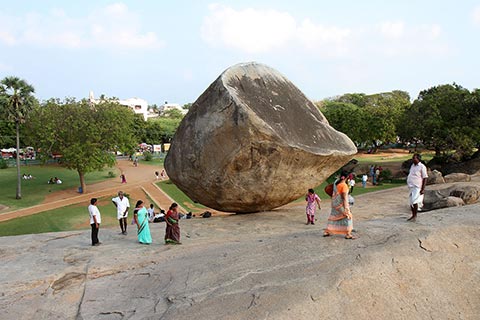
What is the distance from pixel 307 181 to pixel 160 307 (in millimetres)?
7881

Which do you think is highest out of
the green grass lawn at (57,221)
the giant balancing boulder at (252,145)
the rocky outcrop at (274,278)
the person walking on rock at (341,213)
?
the giant balancing boulder at (252,145)

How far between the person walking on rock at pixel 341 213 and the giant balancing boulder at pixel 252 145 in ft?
13.1

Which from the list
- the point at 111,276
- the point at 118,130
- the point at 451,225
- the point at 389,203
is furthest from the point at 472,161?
the point at 111,276

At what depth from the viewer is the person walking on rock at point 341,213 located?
24.9 feet

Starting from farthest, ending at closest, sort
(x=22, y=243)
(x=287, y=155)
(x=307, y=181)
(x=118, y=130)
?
(x=118, y=130)
(x=307, y=181)
(x=287, y=155)
(x=22, y=243)

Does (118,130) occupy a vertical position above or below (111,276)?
above

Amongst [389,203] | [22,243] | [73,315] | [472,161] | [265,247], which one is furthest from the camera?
[472,161]

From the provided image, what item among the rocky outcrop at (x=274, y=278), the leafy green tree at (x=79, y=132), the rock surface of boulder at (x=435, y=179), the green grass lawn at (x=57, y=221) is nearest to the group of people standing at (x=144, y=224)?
the rocky outcrop at (x=274, y=278)

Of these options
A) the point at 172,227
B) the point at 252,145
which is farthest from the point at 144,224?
the point at 252,145

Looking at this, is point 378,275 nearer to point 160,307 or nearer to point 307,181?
point 160,307

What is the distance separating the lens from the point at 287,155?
39.1 feet

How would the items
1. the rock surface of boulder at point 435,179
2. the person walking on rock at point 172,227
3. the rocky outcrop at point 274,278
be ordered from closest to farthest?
the rocky outcrop at point 274,278 → the person walking on rock at point 172,227 → the rock surface of boulder at point 435,179

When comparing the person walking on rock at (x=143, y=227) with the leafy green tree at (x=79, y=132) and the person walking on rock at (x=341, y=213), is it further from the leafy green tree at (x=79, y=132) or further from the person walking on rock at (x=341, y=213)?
the leafy green tree at (x=79, y=132)

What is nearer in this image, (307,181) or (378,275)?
(378,275)
